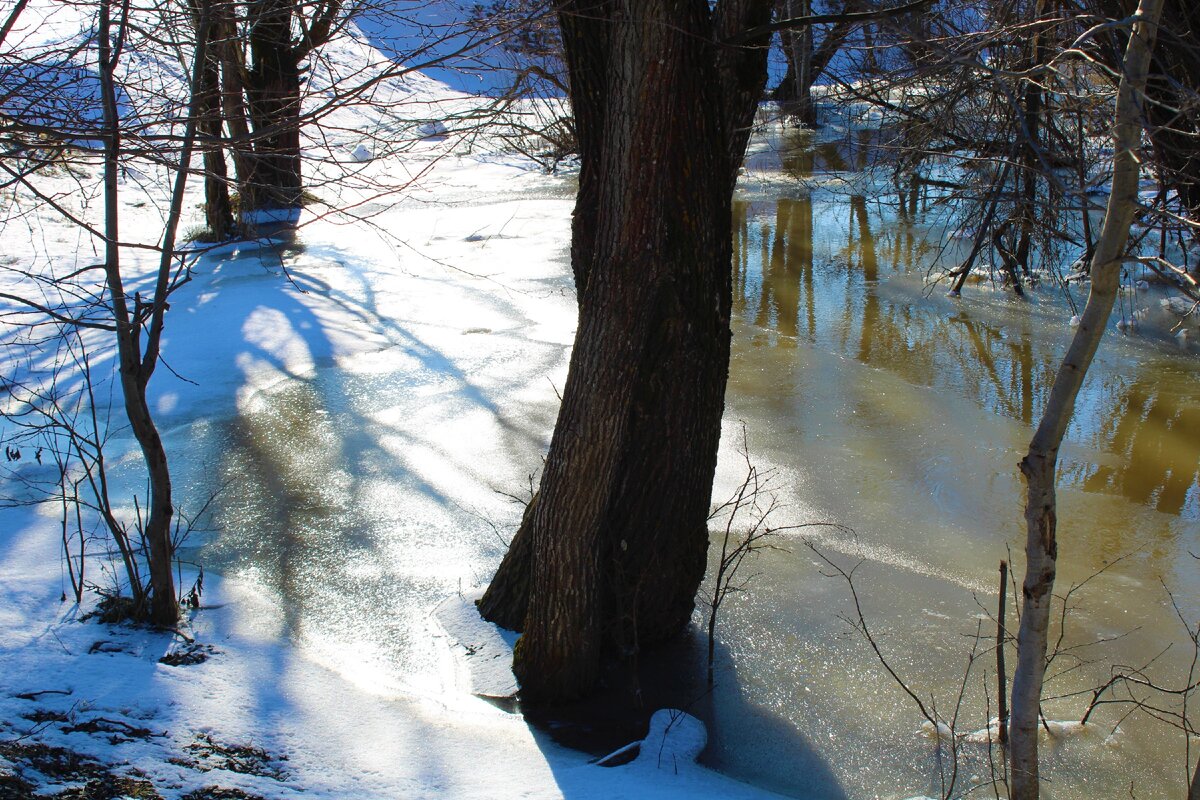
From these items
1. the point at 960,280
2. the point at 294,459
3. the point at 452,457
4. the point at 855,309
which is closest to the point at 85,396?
the point at 294,459

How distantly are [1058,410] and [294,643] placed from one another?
3440 mm

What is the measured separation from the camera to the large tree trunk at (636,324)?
3941 mm

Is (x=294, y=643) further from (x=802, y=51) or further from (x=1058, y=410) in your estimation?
(x=802, y=51)

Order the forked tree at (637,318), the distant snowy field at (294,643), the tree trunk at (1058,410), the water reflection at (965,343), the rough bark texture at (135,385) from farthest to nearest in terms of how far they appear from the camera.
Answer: the water reflection at (965,343) < the forked tree at (637,318) < the rough bark texture at (135,385) < the distant snowy field at (294,643) < the tree trunk at (1058,410)

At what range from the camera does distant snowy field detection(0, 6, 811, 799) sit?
345 centimetres

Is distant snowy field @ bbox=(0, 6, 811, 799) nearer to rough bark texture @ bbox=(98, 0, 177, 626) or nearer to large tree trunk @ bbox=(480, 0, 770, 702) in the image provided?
rough bark texture @ bbox=(98, 0, 177, 626)

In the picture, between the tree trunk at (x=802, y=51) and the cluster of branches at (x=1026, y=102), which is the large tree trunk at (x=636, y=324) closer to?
the cluster of branches at (x=1026, y=102)

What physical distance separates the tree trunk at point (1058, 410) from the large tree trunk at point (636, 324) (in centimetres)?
161

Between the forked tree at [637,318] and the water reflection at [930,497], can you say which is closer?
the forked tree at [637,318]

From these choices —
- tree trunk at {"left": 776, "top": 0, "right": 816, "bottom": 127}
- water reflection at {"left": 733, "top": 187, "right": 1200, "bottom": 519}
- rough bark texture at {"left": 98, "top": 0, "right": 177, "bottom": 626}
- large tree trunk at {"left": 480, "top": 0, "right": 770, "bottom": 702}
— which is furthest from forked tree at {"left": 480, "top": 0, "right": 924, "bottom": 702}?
water reflection at {"left": 733, "top": 187, "right": 1200, "bottom": 519}

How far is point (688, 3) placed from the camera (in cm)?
391

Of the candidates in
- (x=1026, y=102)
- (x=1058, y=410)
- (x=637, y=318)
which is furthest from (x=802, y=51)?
(x=1058, y=410)

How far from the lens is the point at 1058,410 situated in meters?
3.08

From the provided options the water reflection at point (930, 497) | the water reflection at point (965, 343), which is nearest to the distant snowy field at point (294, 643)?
the water reflection at point (930, 497)
